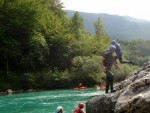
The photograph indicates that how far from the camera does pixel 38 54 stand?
58.9 meters

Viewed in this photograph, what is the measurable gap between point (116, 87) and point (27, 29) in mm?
45860

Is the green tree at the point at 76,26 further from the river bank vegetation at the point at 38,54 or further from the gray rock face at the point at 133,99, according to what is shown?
the gray rock face at the point at 133,99

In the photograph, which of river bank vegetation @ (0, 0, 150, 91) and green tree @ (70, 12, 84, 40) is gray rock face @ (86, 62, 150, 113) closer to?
river bank vegetation @ (0, 0, 150, 91)

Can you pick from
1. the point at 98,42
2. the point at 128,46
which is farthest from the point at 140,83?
the point at 128,46

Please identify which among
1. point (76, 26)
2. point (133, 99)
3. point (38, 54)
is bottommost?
point (38, 54)

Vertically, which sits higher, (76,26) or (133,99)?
(76,26)

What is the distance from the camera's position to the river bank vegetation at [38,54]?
55094 mm

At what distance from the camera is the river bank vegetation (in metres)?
55.1

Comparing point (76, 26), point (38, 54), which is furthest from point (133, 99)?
point (76, 26)

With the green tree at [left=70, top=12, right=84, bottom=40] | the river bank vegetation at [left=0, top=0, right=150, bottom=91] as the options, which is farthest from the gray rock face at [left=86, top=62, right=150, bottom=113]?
the green tree at [left=70, top=12, right=84, bottom=40]

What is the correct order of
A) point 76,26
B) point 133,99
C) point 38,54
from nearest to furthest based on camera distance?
point 133,99
point 38,54
point 76,26

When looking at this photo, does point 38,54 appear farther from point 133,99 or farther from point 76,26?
point 133,99

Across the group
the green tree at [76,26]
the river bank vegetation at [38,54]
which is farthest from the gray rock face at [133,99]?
the green tree at [76,26]

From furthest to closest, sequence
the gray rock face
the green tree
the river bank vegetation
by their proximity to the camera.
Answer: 1. the green tree
2. the river bank vegetation
3. the gray rock face
